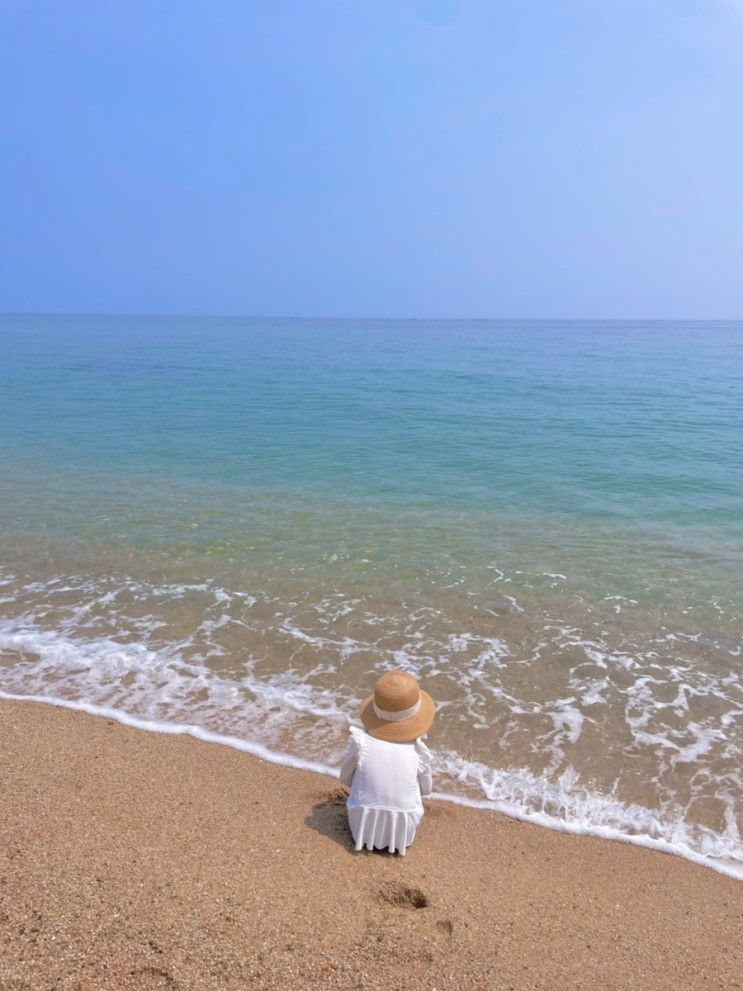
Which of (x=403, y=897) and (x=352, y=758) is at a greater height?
(x=352, y=758)

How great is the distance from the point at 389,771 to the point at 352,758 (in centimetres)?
25

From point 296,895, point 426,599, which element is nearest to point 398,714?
point 296,895

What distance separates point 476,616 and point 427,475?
282 inches

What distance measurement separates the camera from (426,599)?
8445 mm

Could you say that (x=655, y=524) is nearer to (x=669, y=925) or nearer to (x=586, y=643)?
(x=586, y=643)

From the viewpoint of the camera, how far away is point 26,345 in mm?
56688

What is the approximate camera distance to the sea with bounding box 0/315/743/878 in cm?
561

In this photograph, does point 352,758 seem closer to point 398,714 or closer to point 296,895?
point 398,714

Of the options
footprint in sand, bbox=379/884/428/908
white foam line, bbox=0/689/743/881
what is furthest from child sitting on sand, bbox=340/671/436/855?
white foam line, bbox=0/689/743/881

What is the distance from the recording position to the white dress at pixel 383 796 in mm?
4207

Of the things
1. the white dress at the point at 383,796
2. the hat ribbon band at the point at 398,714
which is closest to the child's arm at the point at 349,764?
the white dress at the point at 383,796

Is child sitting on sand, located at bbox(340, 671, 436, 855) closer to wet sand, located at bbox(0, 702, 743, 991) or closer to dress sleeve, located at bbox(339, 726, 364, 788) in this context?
dress sleeve, located at bbox(339, 726, 364, 788)

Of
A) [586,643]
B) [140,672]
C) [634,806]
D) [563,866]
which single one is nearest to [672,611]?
[586,643]

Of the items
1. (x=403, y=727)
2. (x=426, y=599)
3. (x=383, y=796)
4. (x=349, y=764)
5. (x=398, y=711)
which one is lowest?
(x=426, y=599)
